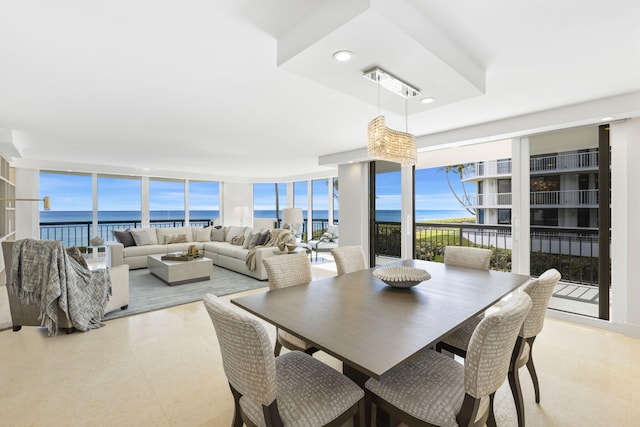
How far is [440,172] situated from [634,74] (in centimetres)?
291

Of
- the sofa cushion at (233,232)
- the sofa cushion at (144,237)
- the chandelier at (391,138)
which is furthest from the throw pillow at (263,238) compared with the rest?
the chandelier at (391,138)

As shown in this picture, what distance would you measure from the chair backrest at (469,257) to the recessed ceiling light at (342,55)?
2.19m

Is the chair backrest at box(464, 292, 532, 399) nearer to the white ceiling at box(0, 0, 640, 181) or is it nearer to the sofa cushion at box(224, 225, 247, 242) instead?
the white ceiling at box(0, 0, 640, 181)

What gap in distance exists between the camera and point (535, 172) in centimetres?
369

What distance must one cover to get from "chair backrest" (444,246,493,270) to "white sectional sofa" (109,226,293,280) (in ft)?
10.2

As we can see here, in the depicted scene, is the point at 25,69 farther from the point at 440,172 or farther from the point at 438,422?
the point at 440,172

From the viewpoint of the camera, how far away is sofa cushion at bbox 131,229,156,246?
6.61m

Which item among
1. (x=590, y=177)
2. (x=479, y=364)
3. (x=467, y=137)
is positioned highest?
(x=467, y=137)

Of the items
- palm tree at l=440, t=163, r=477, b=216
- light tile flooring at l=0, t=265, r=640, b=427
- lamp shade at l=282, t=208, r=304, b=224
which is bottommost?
light tile flooring at l=0, t=265, r=640, b=427

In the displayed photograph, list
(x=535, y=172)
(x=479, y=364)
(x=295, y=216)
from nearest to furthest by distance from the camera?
1. (x=479, y=364)
2. (x=535, y=172)
3. (x=295, y=216)

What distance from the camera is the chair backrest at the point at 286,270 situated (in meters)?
2.26

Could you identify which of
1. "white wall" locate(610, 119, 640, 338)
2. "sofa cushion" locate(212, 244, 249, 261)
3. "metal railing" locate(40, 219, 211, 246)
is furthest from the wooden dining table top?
"metal railing" locate(40, 219, 211, 246)

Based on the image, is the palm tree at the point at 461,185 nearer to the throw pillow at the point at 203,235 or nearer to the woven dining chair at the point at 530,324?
the woven dining chair at the point at 530,324

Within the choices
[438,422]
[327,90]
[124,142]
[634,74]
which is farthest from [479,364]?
[124,142]
